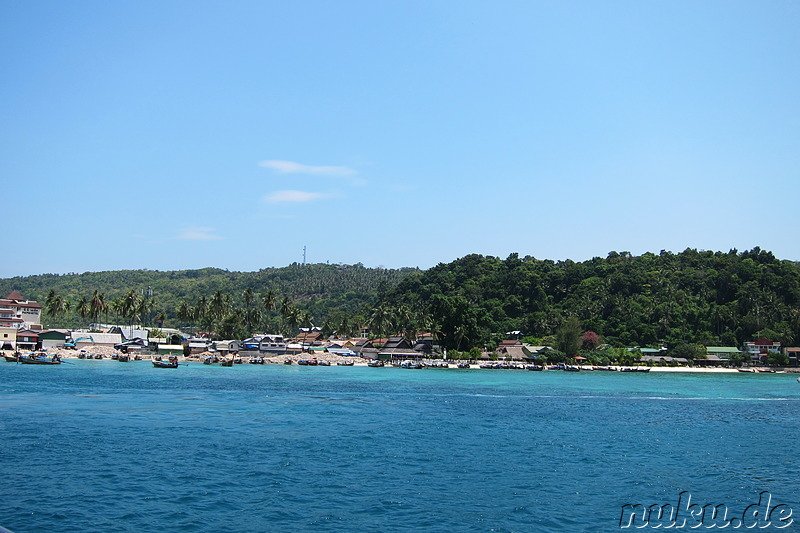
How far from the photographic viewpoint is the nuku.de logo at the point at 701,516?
18.8 metres

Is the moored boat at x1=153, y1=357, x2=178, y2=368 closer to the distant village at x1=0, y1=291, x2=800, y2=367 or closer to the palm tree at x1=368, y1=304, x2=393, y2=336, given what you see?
the distant village at x1=0, y1=291, x2=800, y2=367

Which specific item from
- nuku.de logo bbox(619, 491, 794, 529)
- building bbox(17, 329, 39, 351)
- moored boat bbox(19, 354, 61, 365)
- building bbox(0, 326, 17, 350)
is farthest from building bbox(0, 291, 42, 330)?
nuku.de logo bbox(619, 491, 794, 529)

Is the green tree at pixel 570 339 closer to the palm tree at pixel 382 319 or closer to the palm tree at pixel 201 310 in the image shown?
the palm tree at pixel 382 319

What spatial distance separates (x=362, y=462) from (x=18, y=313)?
130m

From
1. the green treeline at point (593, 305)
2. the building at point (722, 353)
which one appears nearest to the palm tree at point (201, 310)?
the green treeline at point (593, 305)

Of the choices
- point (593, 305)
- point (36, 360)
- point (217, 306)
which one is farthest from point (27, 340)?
point (593, 305)

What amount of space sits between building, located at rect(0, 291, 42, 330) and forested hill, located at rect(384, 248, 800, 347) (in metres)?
76.4

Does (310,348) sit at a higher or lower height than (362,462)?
higher

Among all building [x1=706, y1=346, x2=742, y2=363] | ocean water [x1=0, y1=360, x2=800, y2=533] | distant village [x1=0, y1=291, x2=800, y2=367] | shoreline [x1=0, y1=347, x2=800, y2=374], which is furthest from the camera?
building [x1=706, y1=346, x2=742, y2=363]

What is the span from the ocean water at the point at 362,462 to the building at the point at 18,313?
84763mm

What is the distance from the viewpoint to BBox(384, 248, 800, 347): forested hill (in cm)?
13012

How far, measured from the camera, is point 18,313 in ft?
436

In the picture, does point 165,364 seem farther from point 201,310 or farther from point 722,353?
point 722,353

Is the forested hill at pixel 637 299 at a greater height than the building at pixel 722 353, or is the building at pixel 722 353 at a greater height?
the forested hill at pixel 637 299
